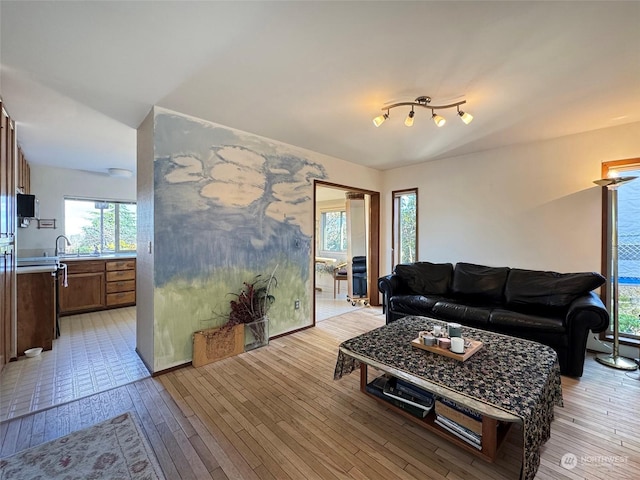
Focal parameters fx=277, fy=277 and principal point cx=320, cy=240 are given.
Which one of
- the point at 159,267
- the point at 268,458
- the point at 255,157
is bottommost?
the point at 268,458

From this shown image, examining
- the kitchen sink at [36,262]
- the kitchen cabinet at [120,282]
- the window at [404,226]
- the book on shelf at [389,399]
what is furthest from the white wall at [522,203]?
the kitchen sink at [36,262]

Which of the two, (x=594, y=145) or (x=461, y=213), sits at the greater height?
(x=594, y=145)

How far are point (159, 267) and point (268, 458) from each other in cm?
189

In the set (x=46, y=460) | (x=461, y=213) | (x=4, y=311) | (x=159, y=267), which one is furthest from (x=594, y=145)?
(x=4, y=311)

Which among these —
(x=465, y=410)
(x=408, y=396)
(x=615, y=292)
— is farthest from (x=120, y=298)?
(x=615, y=292)

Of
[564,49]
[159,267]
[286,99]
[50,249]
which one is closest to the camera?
[564,49]

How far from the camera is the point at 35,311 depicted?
3.02 meters

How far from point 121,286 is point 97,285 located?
330mm

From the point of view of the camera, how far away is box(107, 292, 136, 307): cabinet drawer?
4715 mm

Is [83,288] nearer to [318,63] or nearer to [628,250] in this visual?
[318,63]

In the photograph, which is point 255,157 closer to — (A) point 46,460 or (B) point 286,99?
(B) point 286,99

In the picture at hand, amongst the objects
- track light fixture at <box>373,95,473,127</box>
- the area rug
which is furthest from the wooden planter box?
track light fixture at <box>373,95,473,127</box>

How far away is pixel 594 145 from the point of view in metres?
3.18

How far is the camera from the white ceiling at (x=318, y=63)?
151 cm
